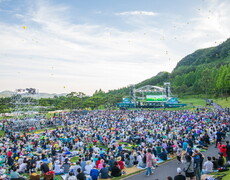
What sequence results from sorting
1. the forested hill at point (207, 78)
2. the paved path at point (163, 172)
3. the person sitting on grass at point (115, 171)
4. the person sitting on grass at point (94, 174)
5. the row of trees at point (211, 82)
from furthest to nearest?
1. the forested hill at point (207, 78)
2. the row of trees at point (211, 82)
3. the person sitting on grass at point (115, 171)
4. the paved path at point (163, 172)
5. the person sitting on grass at point (94, 174)

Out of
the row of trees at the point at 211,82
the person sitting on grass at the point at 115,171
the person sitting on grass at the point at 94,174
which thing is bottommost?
the person sitting on grass at the point at 115,171

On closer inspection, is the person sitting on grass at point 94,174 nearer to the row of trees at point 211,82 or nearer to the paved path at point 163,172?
the paved path at point 163,172

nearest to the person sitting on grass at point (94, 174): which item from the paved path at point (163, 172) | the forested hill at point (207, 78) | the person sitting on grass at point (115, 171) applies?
the person sitting on grass at point (115, 171)

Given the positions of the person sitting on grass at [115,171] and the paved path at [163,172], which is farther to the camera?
the person sitting on grass at [115,171]

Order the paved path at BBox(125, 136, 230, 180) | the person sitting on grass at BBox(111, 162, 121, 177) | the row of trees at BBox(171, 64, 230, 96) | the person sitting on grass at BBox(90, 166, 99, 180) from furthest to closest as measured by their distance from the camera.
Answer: the row of trees at BBox(171, 64, 230, 96) → the person sitting on grass at BBox(111, 162, 121, 177) → the paved path at BBox(125, 136, 230, 180) → the person sitting on grass at BBox(90, 166, 99, 180)

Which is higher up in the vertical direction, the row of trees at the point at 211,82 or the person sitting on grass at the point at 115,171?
the row of trees at the point at 211,82

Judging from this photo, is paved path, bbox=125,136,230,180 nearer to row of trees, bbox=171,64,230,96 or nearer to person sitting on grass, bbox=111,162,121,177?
person sitting on grass, bbox=111,162,121,177

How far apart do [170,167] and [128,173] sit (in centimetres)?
254

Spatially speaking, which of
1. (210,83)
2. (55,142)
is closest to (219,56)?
(210,83)

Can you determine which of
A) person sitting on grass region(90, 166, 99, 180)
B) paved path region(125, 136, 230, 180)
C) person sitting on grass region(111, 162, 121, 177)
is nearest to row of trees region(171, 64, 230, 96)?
paved path region(125, 136, 230, 180)

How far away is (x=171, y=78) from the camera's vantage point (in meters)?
148

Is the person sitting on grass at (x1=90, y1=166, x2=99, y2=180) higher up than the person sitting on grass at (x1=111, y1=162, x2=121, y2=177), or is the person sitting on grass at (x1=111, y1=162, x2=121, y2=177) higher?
the person sitting on grass at (x1=90, y1=166, x2=99, y2=180)

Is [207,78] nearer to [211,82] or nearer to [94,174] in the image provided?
[211,82]

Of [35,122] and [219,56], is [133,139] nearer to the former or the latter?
[35,122]
